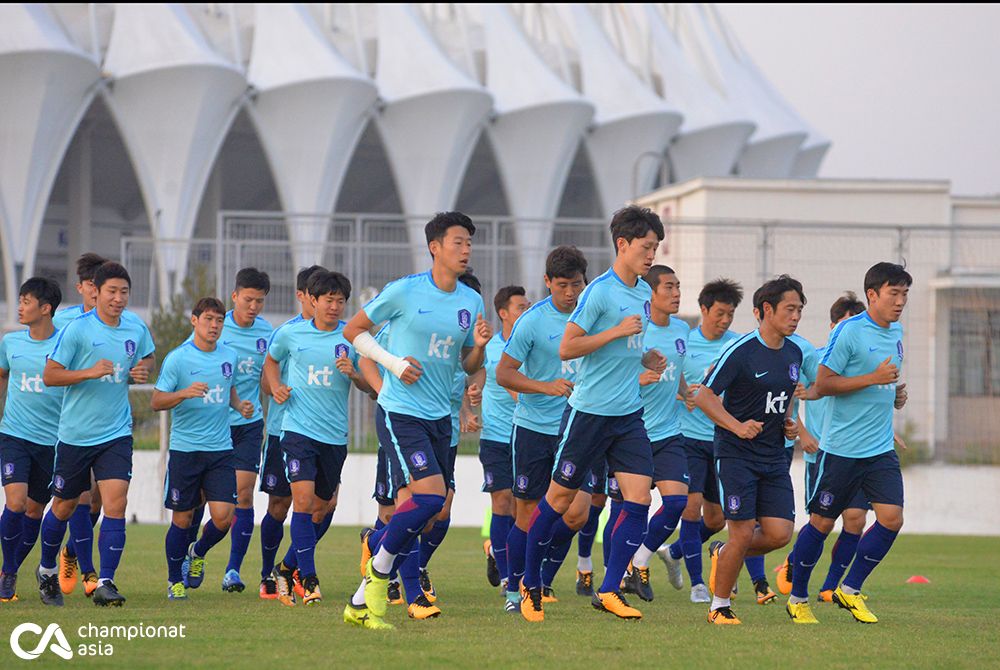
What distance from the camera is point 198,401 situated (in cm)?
983

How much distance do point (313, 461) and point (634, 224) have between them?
2.93 metres

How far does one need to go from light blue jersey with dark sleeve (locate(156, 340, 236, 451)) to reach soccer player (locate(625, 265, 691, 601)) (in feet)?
9.66

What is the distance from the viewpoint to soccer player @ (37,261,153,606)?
9188mm

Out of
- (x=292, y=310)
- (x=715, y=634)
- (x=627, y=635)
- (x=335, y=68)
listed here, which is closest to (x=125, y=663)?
(x=627, y=635)

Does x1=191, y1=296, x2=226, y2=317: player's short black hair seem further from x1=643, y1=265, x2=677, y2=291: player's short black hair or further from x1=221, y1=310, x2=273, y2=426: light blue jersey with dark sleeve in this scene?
x1=643, y1=265, x2=677, y2=291: player's short black hair

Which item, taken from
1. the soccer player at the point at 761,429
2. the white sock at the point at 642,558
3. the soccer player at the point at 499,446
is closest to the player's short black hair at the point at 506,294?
the soccer player at the point at 499,446

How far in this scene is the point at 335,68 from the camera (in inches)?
1809

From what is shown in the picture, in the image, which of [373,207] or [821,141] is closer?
[373,207]

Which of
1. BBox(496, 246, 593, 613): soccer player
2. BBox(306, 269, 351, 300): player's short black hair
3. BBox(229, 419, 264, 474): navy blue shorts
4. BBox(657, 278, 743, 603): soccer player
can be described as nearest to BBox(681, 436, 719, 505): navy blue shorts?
BBox(657, 278, 743, 603): soccer player

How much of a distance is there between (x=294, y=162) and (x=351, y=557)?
34.9 metres

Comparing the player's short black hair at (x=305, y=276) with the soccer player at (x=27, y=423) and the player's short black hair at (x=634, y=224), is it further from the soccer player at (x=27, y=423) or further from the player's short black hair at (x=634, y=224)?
the player's short black hair at (x=634, y=224)

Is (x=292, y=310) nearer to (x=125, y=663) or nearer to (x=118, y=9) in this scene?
(x=125, y=663)

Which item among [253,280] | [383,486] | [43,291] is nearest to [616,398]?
[383,486]

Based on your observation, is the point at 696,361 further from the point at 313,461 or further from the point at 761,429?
the point at 313,461
